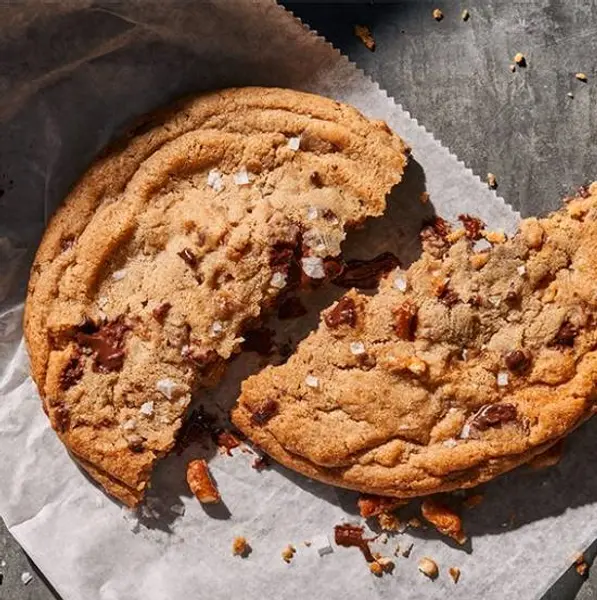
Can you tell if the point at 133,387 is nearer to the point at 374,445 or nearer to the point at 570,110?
the point at 374,445

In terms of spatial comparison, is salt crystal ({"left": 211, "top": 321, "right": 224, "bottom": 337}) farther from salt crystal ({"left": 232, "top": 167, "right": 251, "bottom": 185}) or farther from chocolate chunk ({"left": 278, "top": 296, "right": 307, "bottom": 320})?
salt crystal ({"left": 232, "top": 167, "right": 251, "bottom": 185})

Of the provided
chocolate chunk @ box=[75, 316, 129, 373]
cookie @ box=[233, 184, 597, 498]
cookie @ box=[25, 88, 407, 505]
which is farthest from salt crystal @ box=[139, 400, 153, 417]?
cookie @ box=[233, 184, 597, 498]

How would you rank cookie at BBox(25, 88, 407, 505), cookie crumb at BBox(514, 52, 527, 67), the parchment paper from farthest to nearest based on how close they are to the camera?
cookie crumb at BBox(514, 52, 527, 67)
the parchment paper
cookie at BBox(25, 88, 407, 505)

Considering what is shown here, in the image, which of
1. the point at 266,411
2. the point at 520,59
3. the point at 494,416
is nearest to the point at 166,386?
the point at 266,411

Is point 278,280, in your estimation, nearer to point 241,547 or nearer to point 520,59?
point 241,547

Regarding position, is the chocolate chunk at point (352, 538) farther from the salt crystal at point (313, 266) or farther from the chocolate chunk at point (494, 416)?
the salt crystal at point (313, 266)

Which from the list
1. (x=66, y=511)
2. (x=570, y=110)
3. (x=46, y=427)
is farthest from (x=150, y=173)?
(x=570, y=110)

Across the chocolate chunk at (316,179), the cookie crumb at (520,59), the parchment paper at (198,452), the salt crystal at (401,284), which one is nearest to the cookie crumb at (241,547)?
the parchment paper at (198,452)
